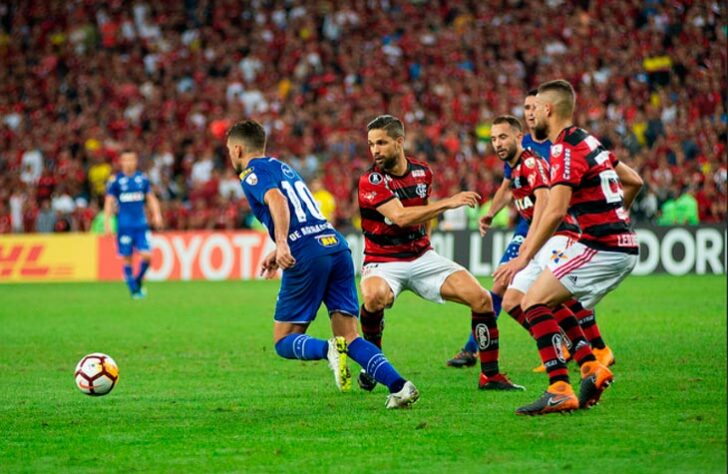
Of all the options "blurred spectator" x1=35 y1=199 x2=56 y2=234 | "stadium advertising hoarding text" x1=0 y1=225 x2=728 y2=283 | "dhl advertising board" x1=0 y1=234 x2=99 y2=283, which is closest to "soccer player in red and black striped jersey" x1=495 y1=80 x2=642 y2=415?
"stadium advertising hoarding text" x1=0 y1=225 x2=728 y2=283

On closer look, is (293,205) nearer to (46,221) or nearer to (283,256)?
(283,256)

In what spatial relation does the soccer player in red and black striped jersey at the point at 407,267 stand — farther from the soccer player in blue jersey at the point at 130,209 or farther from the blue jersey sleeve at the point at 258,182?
the soccer player in blue jersey at the point at 130,209

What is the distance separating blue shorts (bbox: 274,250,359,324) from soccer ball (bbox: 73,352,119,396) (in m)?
1.36

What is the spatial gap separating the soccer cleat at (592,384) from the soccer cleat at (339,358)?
161 cm

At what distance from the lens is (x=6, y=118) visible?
1273 inches

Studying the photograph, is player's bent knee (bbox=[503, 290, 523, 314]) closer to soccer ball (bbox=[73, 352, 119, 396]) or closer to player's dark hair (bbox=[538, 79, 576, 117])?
player's dark hair (bbox=[538, 79, 576, 117])

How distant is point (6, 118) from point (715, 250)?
63.7 ft

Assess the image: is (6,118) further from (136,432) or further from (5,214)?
(136,432)

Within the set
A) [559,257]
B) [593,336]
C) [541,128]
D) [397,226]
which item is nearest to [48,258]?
[593,336]

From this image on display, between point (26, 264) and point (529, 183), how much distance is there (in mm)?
19188

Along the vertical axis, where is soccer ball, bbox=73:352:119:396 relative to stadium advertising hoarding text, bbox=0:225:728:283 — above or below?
below

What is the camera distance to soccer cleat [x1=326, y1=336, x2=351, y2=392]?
26.2ft

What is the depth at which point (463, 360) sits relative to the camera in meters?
10.8

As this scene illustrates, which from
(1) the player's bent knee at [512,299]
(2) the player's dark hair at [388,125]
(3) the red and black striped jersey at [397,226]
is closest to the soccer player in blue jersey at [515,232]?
(1) the player's bent knee at [512,299]
